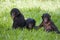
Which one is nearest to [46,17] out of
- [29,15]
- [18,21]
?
[18,21]

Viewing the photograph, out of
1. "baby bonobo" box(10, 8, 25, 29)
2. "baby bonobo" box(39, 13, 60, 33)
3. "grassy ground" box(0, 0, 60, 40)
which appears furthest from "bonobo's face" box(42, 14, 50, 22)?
"baby bonobo" box(10, 8, 25, 29)

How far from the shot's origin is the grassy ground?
8146 millimetres

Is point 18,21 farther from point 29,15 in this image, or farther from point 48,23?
point 29,15

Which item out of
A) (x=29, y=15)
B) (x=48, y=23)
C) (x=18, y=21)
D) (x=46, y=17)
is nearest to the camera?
(x=46, y=17)

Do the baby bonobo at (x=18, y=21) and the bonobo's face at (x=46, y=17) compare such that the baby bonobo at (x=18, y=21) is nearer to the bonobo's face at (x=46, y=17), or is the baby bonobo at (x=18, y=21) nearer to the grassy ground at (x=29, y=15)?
the grassy ground at (x=29, y=15)

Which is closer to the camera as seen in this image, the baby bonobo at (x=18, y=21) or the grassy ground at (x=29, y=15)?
the grassy ground at (x=29, y=15)

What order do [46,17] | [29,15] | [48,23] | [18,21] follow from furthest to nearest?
[29,15] < [18,21] < [48,23] < [46,17]

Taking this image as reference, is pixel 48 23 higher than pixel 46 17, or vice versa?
pixel 46 17

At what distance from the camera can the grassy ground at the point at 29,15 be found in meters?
8.15

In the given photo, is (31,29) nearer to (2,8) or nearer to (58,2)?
(2,8)

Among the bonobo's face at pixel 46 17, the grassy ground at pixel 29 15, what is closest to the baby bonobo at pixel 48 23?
the bonobo's face at pixel 46 17

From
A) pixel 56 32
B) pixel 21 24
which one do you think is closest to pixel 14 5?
pixel 21 24

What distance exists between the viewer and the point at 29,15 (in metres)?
11.5

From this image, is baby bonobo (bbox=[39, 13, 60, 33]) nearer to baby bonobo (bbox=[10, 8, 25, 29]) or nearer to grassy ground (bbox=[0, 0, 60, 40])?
grassy ground (bbox=[0, 0, 60, 40])
